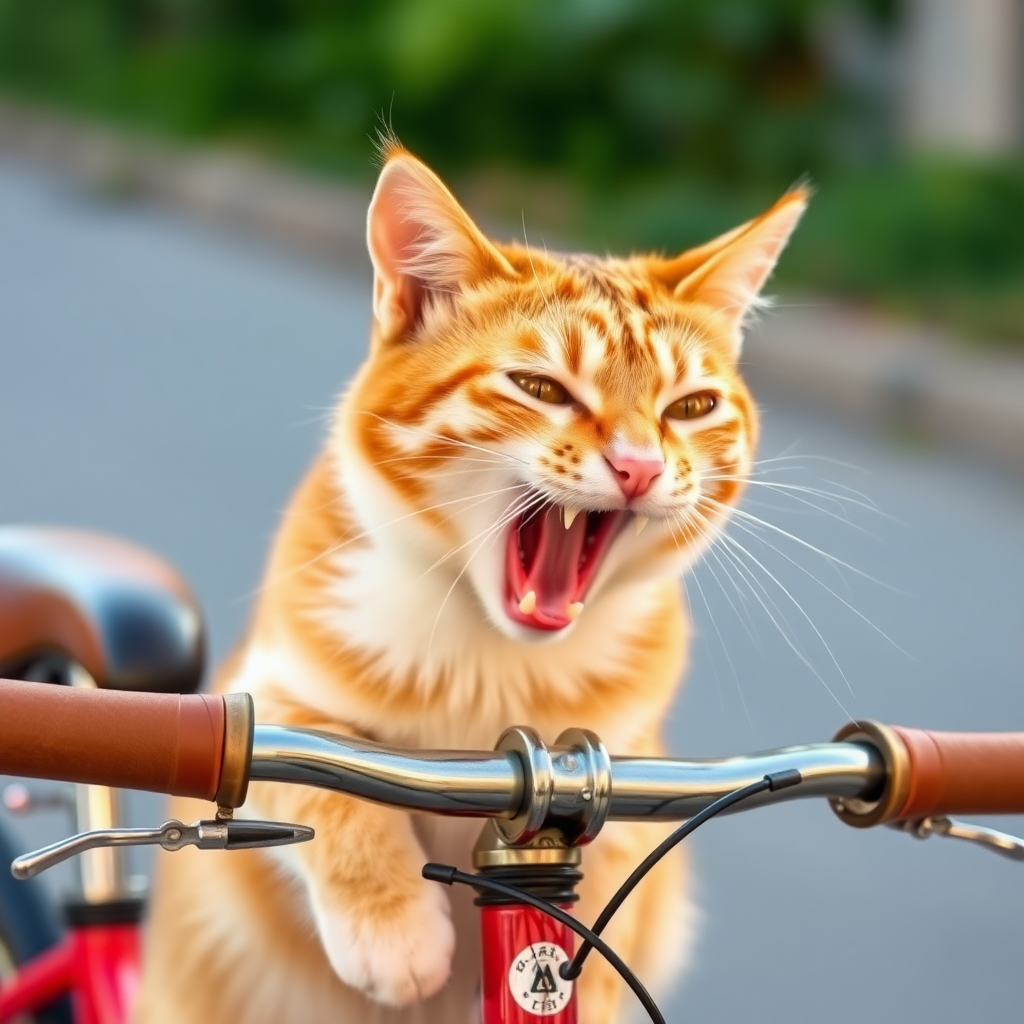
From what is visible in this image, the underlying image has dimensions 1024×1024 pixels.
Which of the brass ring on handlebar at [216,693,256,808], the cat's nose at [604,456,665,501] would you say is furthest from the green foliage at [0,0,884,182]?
the brass ring on handlebar at [216,693,256,808]

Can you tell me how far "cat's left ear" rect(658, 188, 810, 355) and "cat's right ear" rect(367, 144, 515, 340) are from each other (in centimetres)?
17

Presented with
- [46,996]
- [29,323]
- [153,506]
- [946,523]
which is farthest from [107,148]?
[46,996]

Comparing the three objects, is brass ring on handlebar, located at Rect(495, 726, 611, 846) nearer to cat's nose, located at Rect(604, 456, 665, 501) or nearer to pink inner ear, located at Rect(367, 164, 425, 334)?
cat's nose, located at Rect(604, 456, 665, 501)

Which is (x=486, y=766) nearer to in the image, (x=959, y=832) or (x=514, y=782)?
(x=514, y=782)

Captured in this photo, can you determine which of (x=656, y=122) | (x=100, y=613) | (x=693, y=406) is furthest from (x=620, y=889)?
(x=656, y=122)

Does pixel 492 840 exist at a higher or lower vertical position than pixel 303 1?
lower

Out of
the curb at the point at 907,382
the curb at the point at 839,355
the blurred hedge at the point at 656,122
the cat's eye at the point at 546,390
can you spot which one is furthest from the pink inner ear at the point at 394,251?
the blurred hedge at the point at 656,122

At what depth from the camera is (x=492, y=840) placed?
1.07 m

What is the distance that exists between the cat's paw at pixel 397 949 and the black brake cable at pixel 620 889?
0.17 metres

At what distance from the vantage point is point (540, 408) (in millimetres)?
1200

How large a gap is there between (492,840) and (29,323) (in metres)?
5.41

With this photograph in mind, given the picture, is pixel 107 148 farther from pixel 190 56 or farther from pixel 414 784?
pixel 414 784

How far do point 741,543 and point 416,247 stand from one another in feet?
1.89

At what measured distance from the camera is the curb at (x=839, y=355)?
214 inches
